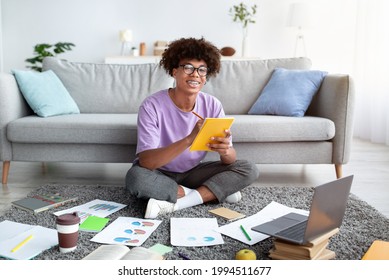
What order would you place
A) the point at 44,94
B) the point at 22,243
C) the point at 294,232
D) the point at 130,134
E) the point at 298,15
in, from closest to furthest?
the point at 294,232, the point at 22,243, the point at 130,134, the point at 44,94, the point at 298,15

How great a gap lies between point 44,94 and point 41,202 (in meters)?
0.99

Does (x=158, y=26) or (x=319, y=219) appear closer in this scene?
(x=319, y=219)

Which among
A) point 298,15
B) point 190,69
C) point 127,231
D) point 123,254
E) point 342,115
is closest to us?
point 123,254

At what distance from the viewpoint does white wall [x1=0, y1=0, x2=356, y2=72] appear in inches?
220

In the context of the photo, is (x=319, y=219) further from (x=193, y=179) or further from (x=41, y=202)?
(x=41, y=202)

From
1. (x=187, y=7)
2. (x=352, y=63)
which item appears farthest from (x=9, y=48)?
(x=352, y=63)

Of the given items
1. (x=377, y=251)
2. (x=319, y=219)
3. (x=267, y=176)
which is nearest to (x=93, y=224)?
(x=319, y=219)

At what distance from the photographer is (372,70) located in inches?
197

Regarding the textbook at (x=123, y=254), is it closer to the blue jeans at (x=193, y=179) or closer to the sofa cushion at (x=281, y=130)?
the blue jeans at (x=193, y=179)

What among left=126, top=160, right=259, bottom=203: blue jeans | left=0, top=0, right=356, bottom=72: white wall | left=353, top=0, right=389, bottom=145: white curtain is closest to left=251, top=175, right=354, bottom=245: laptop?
left=126, top=160, right=259, bottom=203: blue jeans

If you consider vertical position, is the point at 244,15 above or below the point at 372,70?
above

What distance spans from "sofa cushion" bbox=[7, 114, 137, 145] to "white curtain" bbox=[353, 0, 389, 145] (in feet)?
9.92
